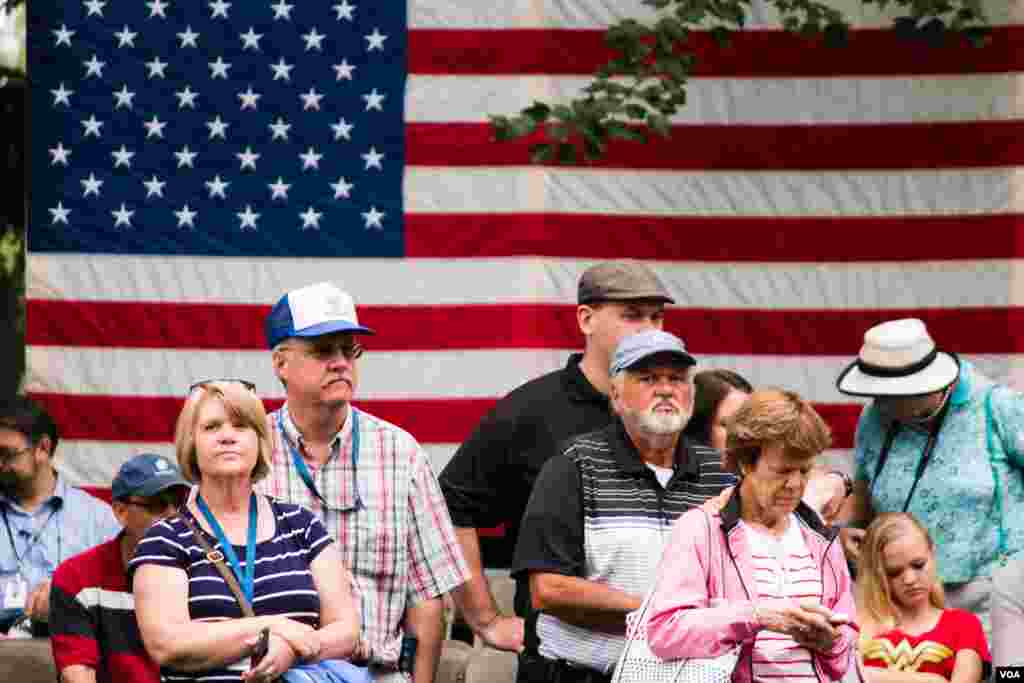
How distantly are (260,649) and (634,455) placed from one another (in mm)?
1340

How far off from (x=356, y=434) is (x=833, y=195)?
421 centimetres

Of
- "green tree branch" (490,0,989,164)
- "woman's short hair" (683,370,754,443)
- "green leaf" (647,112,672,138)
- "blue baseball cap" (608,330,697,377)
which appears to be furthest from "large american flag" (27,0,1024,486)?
"blue baseball cap" (608,330,697,377)

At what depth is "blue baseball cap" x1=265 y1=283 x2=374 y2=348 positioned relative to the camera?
235 inches

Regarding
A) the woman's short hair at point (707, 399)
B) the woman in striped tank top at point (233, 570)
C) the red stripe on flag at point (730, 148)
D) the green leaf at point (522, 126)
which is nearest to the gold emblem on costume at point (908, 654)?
the woman's short hair at point (707, 399)

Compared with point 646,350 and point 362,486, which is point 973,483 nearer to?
point 646,350

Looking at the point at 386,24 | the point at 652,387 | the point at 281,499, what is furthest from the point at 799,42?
the point at 281,499

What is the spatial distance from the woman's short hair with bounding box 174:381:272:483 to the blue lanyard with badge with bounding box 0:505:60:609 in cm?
301

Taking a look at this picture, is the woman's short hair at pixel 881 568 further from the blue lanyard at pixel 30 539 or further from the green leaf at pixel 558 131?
the blue lanyard at pixel 30 539

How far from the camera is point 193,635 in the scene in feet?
17.0

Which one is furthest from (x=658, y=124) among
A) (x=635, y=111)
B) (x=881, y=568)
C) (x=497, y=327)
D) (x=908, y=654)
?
(x=908, y=654)

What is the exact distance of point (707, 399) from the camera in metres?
7.63

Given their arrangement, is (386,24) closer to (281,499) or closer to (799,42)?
(799,42)

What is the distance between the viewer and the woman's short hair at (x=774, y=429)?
202 inches

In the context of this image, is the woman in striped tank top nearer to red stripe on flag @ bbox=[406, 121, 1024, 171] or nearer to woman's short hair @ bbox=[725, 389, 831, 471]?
woman's short hair @ bbox=[725, 389, 831, 471]
